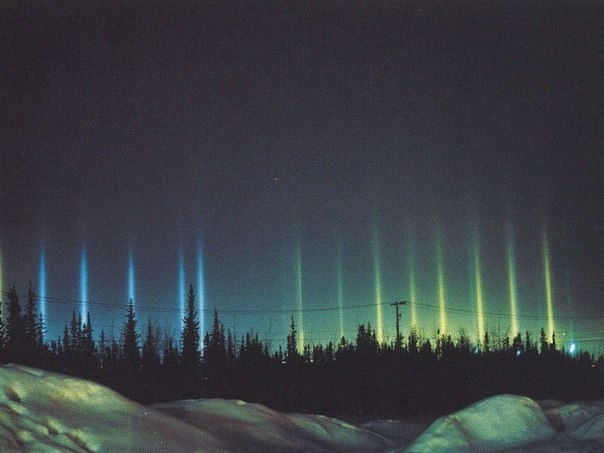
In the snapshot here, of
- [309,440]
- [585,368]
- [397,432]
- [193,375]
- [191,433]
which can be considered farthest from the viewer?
[585,368]

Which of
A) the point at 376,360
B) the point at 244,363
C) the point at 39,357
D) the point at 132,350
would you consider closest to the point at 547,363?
the point at 376,360

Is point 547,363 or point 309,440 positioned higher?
point 309,440

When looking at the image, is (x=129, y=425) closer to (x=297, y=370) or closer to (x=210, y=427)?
(x=210, y=427)

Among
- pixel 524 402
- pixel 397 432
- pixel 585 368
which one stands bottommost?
pixel 585 368

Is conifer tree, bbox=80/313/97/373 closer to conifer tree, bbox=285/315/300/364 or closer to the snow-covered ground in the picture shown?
conifer tree, bbox=285/315/300/364

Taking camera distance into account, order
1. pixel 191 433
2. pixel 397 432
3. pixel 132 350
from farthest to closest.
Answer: pixel 132 350, pixel 397 432, pixel 191 433

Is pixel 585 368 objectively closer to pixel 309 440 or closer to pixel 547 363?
pixel 547 363

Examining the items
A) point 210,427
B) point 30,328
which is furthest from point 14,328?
point 210,427
